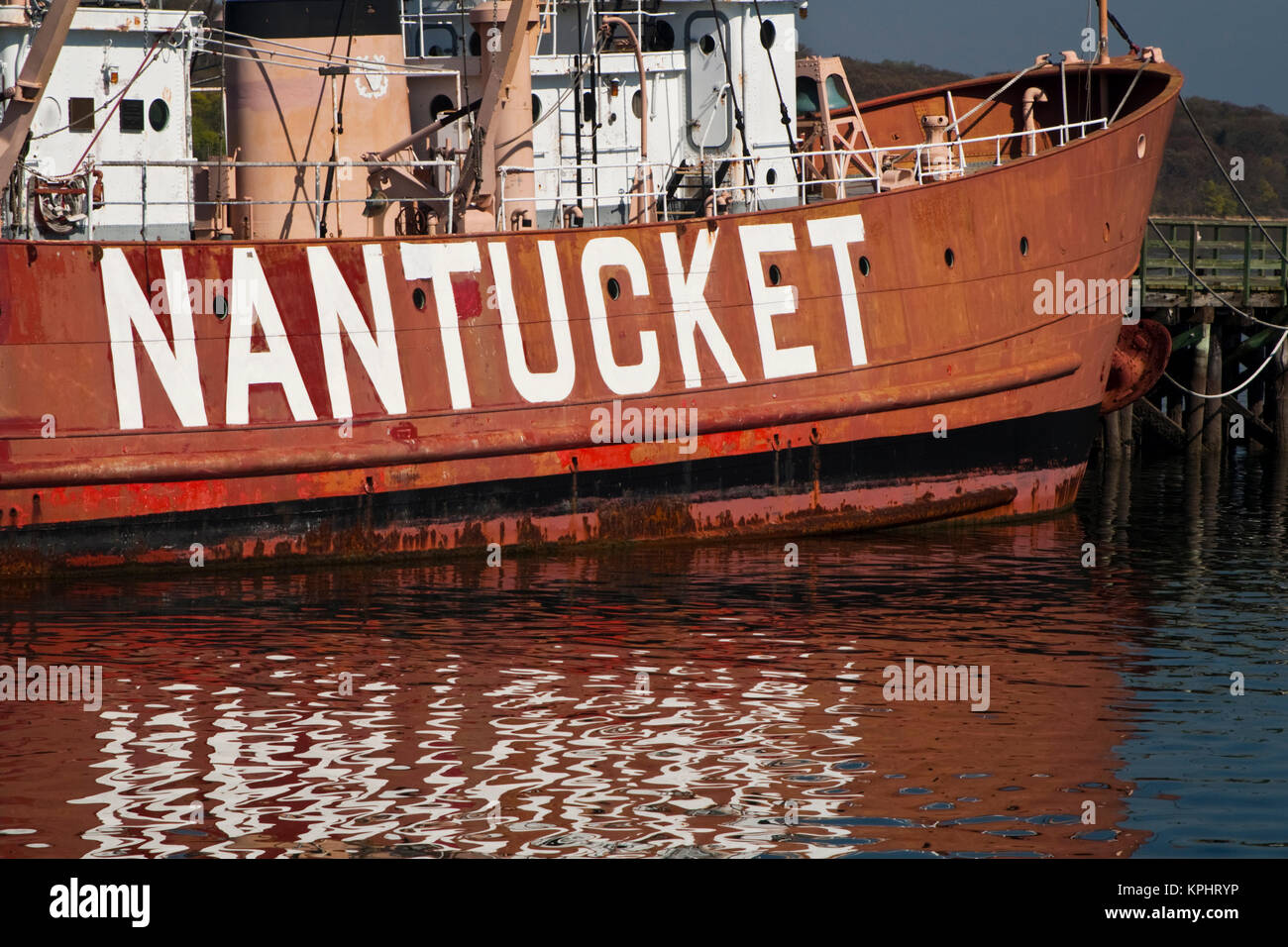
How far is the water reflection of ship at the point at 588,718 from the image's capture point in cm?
858

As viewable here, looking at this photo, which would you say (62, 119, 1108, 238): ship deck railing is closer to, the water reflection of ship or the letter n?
the letter n

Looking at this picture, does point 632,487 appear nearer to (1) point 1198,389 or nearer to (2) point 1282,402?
(1) point 1198,389

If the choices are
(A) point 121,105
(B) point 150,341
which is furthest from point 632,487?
(A) point 121,105

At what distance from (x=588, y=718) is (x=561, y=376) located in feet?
20.9

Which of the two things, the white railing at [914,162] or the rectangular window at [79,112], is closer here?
the rectangular window at [79,112]

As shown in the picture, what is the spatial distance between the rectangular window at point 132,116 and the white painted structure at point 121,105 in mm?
10

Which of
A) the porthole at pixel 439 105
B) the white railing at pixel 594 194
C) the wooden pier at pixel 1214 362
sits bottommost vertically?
the wooden pier at pixel 1214 362

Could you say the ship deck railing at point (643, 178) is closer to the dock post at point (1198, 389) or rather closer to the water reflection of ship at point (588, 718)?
the water reflection of ship at point (588, 718)


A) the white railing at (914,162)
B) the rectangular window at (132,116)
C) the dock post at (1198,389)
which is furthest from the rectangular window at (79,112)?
the dock post at (1198,389)

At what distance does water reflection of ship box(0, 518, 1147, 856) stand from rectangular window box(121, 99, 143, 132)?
201 inches

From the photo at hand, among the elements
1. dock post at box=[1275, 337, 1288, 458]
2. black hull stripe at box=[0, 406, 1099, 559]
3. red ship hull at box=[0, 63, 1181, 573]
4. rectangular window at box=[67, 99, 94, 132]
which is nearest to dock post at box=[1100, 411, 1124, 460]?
dock post at box=[1275, 337, 1288, 458]

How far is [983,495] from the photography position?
18875 millimetres

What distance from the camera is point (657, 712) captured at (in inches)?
426

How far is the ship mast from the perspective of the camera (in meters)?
14.4
